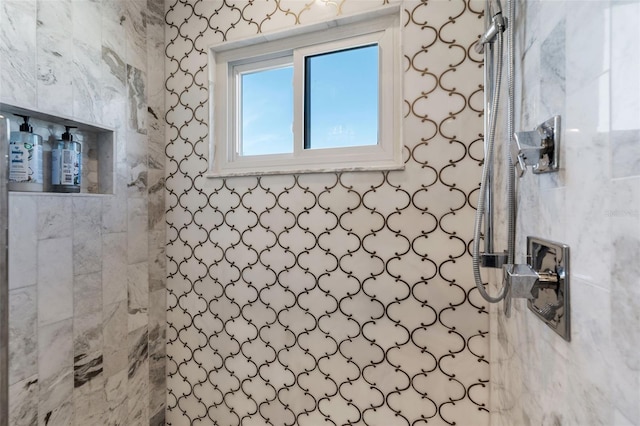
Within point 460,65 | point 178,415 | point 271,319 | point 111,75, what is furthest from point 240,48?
point 178,415

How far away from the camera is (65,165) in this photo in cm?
109

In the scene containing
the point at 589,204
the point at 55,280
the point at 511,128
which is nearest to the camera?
the point at 589,204

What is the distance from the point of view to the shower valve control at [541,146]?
0.58 meters

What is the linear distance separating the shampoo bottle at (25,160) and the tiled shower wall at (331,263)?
51cm

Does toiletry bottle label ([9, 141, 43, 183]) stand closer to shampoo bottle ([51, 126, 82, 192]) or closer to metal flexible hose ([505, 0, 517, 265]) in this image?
Result: shampoo bottle ([51, 126, 82, 192])

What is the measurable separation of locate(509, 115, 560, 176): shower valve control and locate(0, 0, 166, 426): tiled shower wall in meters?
1.42

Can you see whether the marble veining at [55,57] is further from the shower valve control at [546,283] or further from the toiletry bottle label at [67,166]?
the shower valve control at [546,283]

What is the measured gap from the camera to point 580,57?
0.51 meters

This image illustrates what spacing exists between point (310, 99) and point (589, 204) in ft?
3.63

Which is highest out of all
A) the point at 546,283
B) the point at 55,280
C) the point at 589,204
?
the point at 589,204

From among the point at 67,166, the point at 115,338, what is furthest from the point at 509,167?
the point at 115,338

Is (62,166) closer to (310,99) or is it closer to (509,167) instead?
(310,99)

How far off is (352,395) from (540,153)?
40.8 inches

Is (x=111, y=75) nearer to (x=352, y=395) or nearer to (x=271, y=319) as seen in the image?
(x=271, y=319)
